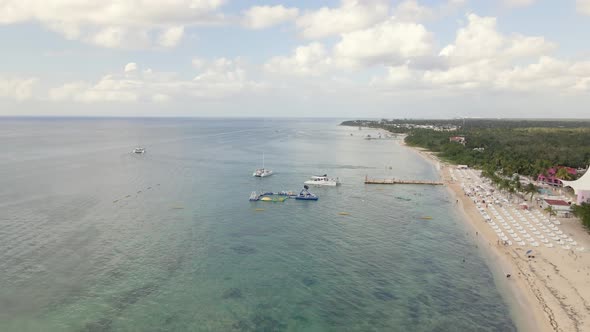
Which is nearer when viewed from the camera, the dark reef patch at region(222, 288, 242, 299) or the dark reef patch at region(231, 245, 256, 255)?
the dark reef patch at region(222, 288, 242, 299)

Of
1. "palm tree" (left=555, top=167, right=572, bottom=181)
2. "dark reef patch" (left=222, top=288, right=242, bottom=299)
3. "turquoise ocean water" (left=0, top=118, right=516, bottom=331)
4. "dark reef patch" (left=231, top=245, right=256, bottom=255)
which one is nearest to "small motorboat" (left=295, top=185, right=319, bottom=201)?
"turquoise ocean water" (left=0, top=118, right=516, bottom=331)

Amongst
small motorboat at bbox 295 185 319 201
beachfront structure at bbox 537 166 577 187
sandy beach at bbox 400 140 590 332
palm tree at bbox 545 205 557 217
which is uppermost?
beachfront structure at bbox 537 166 577 187

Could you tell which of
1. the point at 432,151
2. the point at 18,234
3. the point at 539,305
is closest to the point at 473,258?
the point at 539,305

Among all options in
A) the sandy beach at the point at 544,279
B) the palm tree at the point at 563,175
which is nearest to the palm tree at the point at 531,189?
the sandy beach at the point at 544,279

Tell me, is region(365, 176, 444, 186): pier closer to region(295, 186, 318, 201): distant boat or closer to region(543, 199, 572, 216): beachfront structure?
region(295, 186, 318, 201): distant boat

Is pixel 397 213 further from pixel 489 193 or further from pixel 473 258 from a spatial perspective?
pixel 489 193

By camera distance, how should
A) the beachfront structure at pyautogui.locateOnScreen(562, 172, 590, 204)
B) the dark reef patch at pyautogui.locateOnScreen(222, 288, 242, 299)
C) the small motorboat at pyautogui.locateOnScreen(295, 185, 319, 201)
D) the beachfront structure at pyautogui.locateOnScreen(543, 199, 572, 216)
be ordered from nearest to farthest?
the dark reef patch at pyautogui.locateOnScreen(222, 288, 242, 299) → the beachfront structure at pyautogui.locateOnScreen(543, 199, 572, 216) → the beachfront structure at pyautogui.locateOnScreen(562, 172, 590, 204) → the small motorboat at pyautogui.locateOnScreen(295, 185, 319, 201)

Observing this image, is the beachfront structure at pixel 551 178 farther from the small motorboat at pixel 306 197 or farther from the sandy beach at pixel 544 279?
the small motorboat at pixel 306 197
